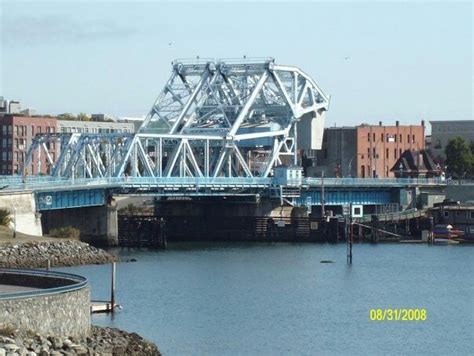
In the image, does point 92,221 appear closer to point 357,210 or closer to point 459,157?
point 357,210

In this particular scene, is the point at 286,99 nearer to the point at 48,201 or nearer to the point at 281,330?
the point at 48,201

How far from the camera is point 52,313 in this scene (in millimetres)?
53281

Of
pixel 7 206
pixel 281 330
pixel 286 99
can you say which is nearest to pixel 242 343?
pixel 281 330

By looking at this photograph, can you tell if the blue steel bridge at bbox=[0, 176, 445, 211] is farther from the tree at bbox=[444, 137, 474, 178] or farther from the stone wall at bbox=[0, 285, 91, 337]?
the stone wall at bbox=[0, 285, 91, 337]

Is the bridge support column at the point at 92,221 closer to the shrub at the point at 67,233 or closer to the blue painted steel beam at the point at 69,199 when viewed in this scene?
the blue painted steel beam at the point at 69,199

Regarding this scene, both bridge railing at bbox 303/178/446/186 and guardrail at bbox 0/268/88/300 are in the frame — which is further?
bridge railing at bbox 303/178/446/186

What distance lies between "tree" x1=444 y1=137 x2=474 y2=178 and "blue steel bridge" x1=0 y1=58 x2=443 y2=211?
2133 centimetres

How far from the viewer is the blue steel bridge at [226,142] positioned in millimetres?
134875

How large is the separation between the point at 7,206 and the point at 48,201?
6.49 m

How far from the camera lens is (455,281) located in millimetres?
91000

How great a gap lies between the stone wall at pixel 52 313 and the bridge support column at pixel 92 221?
206ft

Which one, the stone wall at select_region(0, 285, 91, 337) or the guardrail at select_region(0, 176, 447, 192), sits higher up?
the guardrail at select_region(0, 176, 447, 192)

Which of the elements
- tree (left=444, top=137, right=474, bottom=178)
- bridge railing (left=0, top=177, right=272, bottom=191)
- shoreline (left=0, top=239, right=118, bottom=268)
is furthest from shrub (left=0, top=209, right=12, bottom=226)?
tree (left=444, top=137, right=474, bottom=178)

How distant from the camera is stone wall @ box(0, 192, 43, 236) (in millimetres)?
105812
